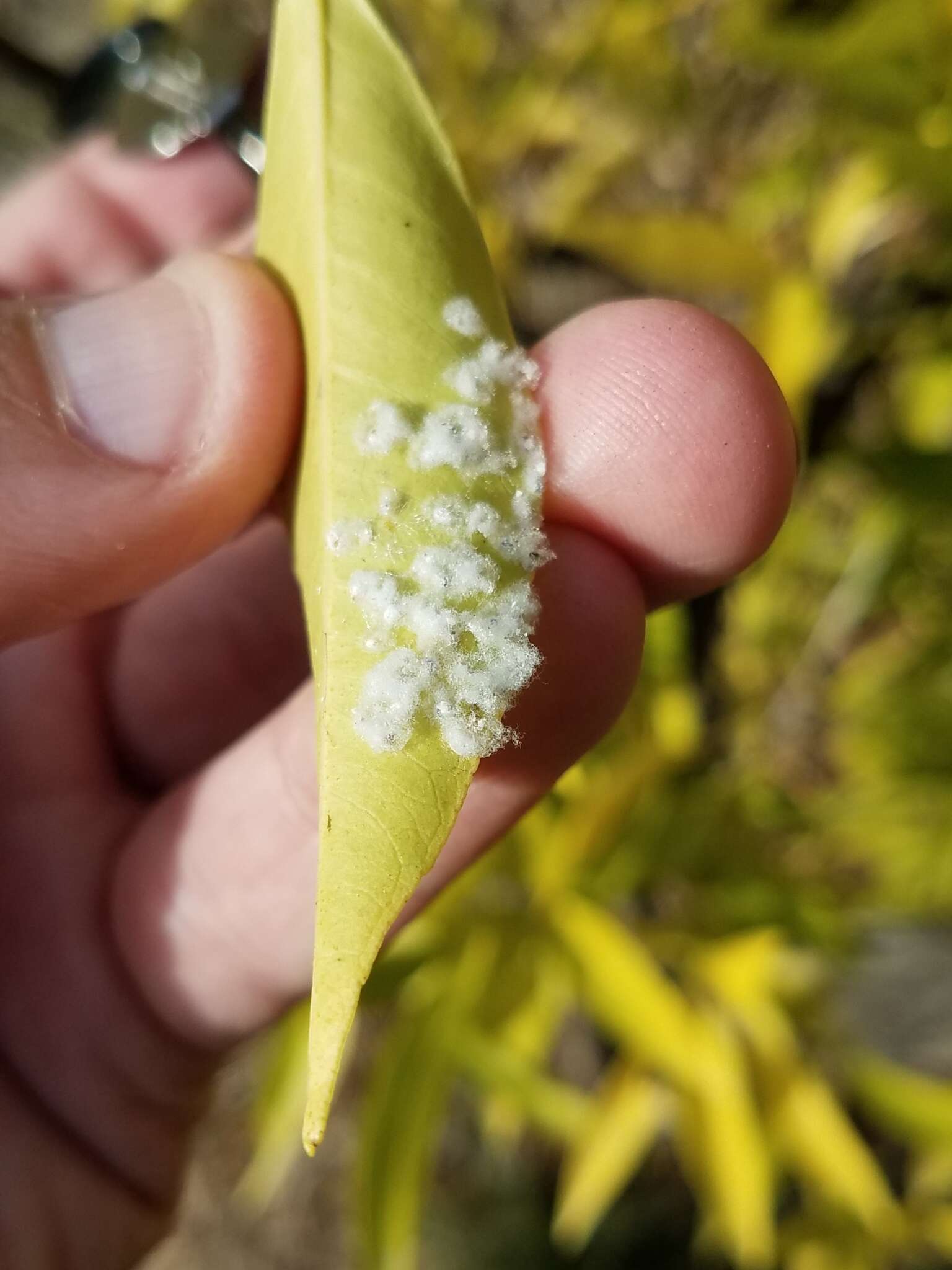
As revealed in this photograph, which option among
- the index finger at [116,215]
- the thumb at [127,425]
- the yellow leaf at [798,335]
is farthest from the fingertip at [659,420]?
the index finger at [116,215]

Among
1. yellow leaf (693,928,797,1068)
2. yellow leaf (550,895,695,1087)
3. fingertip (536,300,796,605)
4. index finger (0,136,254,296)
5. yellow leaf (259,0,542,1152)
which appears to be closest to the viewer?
yellow leaf (259,0,542,1152)

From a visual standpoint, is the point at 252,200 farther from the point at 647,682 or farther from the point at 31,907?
the point at 31,907

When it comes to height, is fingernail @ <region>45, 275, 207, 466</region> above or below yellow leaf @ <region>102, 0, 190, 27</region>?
below

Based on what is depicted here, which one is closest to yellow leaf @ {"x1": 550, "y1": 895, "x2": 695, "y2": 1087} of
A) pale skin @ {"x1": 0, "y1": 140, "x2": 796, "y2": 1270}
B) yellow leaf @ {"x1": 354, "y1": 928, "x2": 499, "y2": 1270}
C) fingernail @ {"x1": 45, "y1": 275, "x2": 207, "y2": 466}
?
yellow leaf @ {"x1": 354, "y1": 928, "x2": 499, "y2": 1270}

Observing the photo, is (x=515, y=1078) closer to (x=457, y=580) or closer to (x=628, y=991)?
(x=628, y=991)

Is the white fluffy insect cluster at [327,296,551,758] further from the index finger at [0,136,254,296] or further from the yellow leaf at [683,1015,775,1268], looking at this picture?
the index finger at [0,136,254,296]

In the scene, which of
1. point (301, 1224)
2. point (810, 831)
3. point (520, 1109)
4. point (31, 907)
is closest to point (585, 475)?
point (31, 907)
